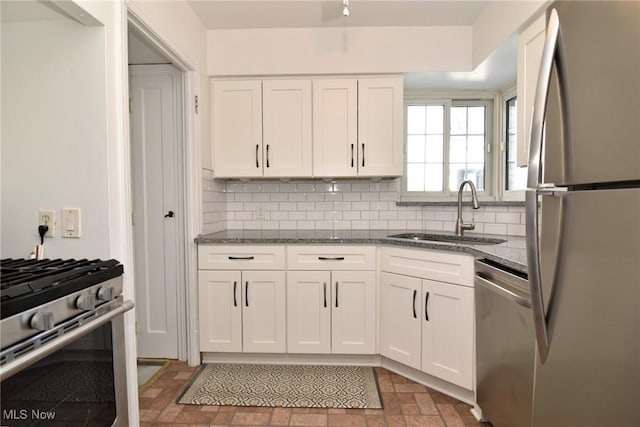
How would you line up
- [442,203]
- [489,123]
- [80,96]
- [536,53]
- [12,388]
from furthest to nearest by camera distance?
1. [489,123]
2. [442,203]
3. [536,53]
4. [80,96]
5. [12,388]

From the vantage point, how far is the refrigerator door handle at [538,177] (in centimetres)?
97

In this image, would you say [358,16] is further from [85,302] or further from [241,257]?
[85,302]

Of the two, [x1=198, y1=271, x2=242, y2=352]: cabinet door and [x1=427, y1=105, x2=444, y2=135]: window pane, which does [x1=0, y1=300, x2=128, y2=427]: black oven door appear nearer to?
[x1=198, y1=271, x2=242, y2=352]: cabinet door

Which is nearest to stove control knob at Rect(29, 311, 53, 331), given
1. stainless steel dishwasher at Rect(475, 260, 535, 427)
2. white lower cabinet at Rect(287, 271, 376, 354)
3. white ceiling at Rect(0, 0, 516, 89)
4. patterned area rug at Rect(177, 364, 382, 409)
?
patterned area rug at Rect(177, 364, 382, 409)

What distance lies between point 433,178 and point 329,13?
157cm

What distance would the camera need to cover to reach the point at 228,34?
2.68m

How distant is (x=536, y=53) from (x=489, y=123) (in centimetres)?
129

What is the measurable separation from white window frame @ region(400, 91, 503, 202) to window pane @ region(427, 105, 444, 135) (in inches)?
1.3

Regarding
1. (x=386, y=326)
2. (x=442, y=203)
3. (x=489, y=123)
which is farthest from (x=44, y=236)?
(x=489, y=123)

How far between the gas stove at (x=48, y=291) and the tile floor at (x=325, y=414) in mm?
935

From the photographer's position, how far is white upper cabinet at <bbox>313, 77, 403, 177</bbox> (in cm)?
265

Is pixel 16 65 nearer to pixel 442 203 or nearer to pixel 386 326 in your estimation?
pixel 386 326

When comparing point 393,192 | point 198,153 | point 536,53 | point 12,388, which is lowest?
point 12,388

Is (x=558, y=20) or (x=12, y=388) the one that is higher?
(x=558, y=20)
